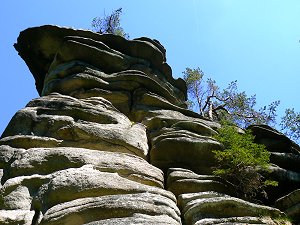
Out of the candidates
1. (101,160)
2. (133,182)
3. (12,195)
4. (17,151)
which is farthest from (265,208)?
(17,151)

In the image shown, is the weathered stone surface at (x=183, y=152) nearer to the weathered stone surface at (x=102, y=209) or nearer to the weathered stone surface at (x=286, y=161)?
the weathered stone surface at (x=286, y=161)

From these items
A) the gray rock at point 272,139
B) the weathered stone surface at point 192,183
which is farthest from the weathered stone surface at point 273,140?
the weathered stone surface at point 192,183

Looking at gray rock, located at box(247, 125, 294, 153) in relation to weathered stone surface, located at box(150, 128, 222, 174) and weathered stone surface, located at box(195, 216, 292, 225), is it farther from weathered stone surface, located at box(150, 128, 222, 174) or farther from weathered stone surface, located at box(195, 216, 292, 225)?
weathered stone surface, located at box(195, 216, 292, 225)

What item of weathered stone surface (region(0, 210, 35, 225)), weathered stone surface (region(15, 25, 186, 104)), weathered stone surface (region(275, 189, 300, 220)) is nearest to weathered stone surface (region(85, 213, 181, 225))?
weathered stone surface (region(0, 210, 35, 225))

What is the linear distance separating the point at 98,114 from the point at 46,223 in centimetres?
725

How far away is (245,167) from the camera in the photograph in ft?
47.5

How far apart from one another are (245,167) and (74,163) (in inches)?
227

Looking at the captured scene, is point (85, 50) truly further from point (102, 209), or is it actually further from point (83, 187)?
point (102, 209)

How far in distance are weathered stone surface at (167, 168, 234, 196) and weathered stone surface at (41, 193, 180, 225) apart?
301cm

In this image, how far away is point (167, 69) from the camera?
2616 centimetres

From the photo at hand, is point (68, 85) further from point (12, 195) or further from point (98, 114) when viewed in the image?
point (12, 195)

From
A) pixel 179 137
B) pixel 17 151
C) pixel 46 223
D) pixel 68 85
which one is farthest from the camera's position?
pixel 68 85

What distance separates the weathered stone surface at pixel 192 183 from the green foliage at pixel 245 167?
34cm

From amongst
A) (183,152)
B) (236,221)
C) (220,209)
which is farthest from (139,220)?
(183,152)
